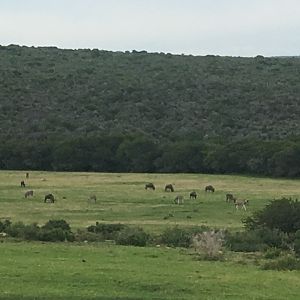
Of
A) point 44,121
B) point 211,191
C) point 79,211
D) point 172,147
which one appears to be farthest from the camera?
point 44,121

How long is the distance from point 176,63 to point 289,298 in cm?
9483

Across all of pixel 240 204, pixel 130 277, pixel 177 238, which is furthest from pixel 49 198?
pixel 130 277

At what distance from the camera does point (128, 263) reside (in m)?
20.7

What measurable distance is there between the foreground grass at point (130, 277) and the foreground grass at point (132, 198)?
11.9m

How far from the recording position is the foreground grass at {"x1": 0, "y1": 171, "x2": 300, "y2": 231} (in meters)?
37.4

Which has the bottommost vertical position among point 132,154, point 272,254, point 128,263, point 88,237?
point 88,237

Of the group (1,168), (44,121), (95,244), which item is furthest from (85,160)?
(95,244)

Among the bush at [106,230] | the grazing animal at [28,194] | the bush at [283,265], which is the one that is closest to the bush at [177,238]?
the bush at [106,230]

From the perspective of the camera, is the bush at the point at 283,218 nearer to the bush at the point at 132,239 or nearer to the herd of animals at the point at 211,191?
the bush at the point at 132,239

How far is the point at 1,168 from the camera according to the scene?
68812 millimetres

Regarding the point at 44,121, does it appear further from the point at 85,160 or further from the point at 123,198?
the point at 123,198

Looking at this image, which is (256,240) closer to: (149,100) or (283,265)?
(283,265)

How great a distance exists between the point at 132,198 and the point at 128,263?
2493cm

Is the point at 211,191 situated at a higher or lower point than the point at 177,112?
lower
